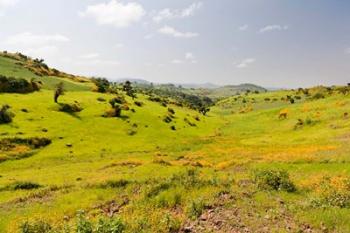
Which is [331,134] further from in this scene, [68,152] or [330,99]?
[330,99]

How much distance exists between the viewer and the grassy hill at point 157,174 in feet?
62.3

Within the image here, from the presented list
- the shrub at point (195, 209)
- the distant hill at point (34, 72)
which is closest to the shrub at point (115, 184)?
the shrub at point (195, 209)

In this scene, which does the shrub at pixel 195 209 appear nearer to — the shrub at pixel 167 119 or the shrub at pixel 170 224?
the shrub at pixel 170 224

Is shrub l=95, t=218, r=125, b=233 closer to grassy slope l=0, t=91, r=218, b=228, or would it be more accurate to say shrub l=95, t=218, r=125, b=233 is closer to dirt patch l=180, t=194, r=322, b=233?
dirt patch l=180, t=194, r=322, b=233

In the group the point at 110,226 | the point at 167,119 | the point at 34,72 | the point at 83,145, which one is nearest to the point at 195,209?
the point at 110,226

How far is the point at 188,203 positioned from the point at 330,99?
133 m

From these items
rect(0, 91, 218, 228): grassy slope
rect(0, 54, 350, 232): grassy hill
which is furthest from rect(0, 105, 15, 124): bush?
rect(0, 54, 350, 232): grassy hill

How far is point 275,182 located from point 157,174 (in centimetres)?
2358

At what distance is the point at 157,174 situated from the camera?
47031 millimetres

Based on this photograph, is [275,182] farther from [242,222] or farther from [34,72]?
[34,72]

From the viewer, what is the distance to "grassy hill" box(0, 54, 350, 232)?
62.3 feet

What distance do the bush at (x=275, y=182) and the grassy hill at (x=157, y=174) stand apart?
6 cm

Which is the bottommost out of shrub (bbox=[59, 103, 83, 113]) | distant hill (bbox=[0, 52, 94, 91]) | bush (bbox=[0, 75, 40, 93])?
shrub (bbox=[59, 103, 83, 113])

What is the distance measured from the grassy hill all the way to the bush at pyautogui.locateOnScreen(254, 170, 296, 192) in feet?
0.21
